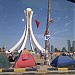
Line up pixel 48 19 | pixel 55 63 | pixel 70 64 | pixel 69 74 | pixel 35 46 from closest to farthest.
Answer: pixel 69 74, pixel 70 64, pixel 55 63, pixel 48 19, pixel 35 46

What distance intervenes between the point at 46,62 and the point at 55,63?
93 cm

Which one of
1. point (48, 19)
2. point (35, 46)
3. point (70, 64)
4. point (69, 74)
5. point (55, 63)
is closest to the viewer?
point (69, 74)

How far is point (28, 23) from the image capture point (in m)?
87.1

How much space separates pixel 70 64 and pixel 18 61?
336cm

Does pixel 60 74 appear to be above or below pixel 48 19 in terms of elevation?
below

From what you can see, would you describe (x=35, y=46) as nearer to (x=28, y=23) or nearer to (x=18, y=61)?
(x=28, y=23)

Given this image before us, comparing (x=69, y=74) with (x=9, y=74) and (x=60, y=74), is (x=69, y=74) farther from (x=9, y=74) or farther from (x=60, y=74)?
(x=9, y=74)

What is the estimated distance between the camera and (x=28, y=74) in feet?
41.7

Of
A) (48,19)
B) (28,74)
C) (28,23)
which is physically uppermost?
(28,23)

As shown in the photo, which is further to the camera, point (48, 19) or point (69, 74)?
point (48, 19)

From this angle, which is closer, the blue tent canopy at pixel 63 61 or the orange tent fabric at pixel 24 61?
the blue tent canopy at pixel 63 61

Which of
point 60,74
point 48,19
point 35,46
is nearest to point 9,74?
point 60,74

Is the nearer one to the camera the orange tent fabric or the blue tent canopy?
the blue tent canopy

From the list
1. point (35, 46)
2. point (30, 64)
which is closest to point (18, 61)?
point (30, 64)
